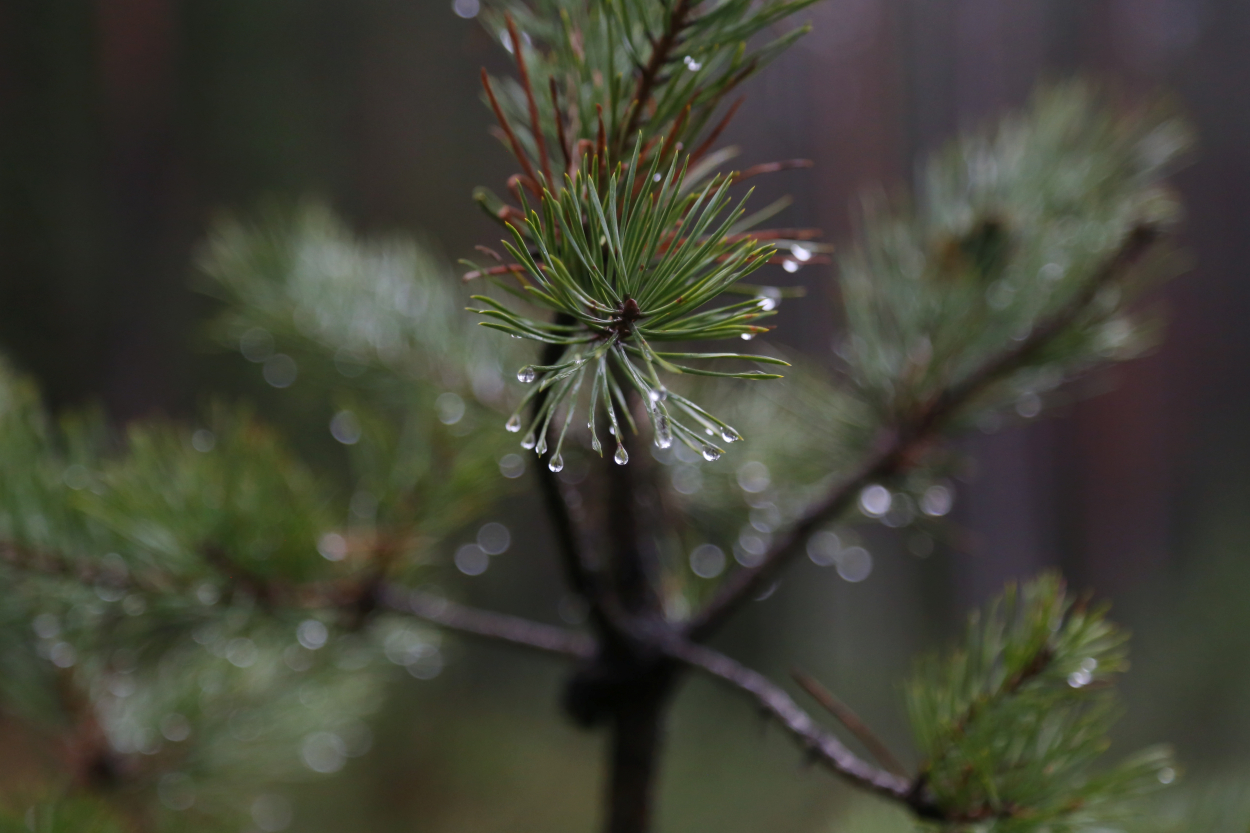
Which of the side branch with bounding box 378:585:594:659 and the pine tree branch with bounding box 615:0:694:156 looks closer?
the pine tree branch with bounding box 615:0:694:156

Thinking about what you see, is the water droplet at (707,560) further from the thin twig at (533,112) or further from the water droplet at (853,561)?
the thin twig at (533,112)

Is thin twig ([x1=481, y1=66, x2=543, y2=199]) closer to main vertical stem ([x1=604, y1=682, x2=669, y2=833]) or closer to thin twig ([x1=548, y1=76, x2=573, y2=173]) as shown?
thin twig ([x1=548, y1=76, x2=573, y2=173])

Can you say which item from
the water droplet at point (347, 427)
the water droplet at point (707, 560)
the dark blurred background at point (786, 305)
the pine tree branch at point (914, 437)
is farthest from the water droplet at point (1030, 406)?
the dark blurred background at point (786, 305)

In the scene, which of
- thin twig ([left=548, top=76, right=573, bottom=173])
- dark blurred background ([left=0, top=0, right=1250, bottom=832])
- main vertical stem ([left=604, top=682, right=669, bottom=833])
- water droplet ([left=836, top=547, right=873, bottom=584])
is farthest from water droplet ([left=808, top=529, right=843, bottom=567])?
dark blurred background ([left=0, top=0, right=1250, bottom=832])

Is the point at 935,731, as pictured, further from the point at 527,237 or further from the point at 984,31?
the point at 984,31

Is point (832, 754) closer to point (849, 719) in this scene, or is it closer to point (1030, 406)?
point (849, 719)

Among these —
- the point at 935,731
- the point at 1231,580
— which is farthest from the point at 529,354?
the point at 1231,580

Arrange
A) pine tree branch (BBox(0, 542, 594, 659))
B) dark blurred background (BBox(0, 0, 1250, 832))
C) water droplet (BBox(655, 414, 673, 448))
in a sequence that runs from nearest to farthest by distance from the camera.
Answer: water droplet (BBox(655, 414, 673, 448)) → pine tree branch (BBox(0, 542, 594, 659)) → dark blurred background (BBox(0, 0, 1250, 832))

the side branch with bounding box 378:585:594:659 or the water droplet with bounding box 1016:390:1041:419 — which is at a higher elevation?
the water droplet with bounding box 1016:390:1041:419
